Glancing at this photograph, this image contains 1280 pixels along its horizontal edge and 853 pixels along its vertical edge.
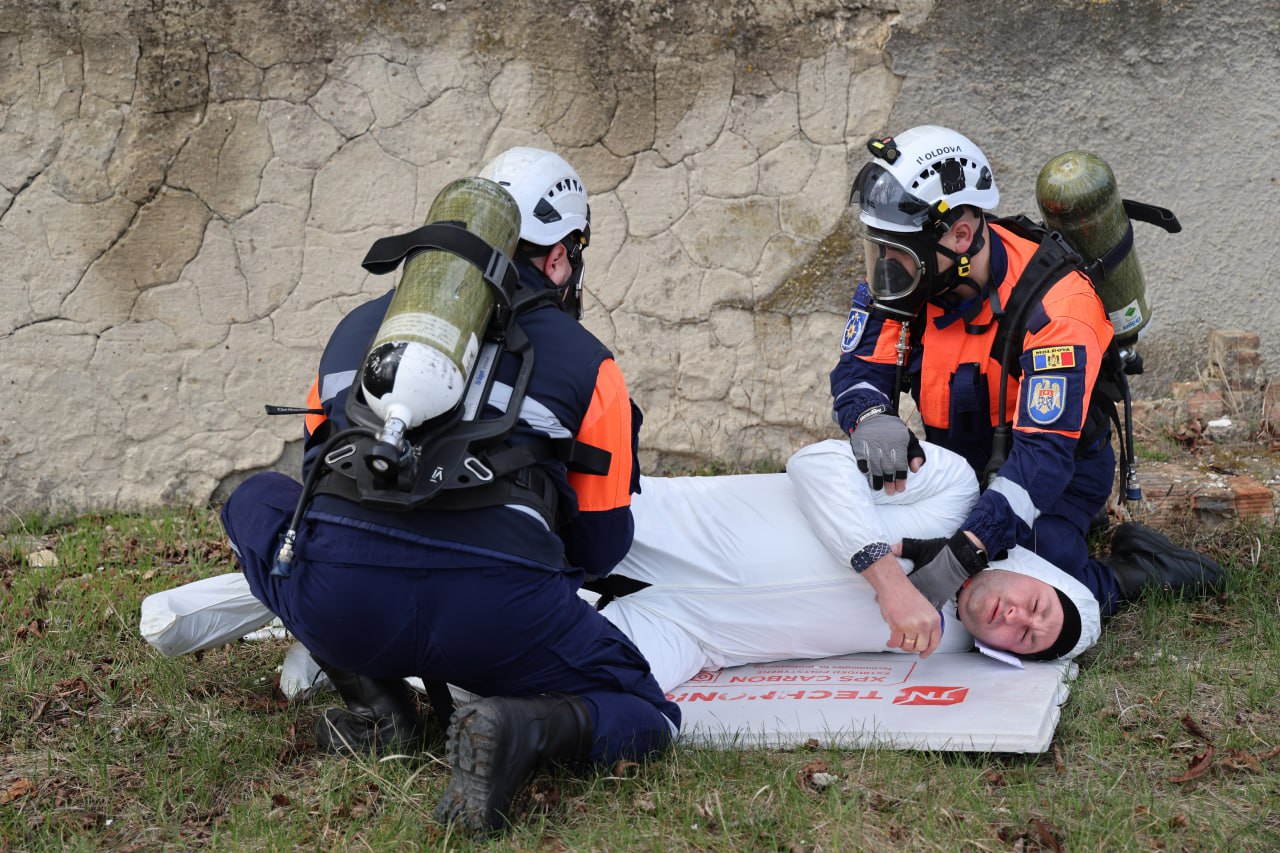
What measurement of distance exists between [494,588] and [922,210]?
1769 millimetres

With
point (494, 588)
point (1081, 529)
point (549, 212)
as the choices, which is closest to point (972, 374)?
point (1081, 529)

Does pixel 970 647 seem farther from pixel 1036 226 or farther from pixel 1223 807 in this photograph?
pixel 1036 226

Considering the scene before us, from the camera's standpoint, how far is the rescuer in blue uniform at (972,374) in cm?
347

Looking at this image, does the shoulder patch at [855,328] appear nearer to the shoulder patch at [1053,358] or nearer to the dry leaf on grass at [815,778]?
the shoulder patch at [1053,358]

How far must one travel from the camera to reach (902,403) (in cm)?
530

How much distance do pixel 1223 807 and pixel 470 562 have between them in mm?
1798

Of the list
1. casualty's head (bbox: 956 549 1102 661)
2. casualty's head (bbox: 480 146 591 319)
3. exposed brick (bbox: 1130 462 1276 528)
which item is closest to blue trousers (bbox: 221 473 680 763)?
casualty's head (bbox: 480 146 591 319)

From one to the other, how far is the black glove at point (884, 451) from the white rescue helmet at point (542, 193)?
101 cm

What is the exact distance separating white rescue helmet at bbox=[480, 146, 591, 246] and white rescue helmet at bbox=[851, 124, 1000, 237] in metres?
0.92

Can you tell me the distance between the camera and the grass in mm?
2633

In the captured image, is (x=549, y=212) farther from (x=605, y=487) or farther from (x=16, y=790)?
(x=16, y=790)

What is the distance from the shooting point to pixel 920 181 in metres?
3.55

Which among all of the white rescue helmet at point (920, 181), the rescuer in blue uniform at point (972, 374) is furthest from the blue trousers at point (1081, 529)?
the white rescue helmet at point (920, 181)

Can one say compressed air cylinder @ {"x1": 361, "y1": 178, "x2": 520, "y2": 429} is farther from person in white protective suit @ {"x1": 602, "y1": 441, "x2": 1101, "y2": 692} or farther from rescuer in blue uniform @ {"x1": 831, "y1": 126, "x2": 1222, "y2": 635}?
rescuer in blue uniform @ {"x1": 831, "y1": 126, "x2": 1222, "y2": 635}
